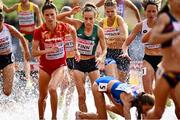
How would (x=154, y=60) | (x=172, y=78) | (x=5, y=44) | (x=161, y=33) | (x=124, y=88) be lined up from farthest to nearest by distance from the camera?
1. (x=5, y=44)
2. (x=154, y=60)
3. (x=124, y=88)
4. (x=172, y=78)
5. (x=161, y=33)

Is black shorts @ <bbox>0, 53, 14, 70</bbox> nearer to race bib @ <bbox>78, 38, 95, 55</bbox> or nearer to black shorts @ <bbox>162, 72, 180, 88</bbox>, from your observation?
race bib @ <bbox>78, 38, 95, 55</bbox>

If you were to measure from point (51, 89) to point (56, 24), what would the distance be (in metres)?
1.02

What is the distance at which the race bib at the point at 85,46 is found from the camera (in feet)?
30.8

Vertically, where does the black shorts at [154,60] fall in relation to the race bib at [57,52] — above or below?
below

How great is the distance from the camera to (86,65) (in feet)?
30.8

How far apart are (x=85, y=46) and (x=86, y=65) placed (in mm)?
297

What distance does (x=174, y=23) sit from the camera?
642 cm

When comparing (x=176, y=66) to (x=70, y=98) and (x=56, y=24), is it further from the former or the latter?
(x=70, y=98)

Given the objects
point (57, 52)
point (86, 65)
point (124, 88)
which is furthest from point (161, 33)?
point (86, 65)

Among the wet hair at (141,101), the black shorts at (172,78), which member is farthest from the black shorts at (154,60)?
the black shorts at (172,78)

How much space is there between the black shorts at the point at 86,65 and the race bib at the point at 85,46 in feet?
0.47

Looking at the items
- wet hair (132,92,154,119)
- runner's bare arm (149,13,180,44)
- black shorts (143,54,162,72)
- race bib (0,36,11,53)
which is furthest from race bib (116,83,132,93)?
race bib (0,36,11,53)

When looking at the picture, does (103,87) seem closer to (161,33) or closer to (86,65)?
(86,65)

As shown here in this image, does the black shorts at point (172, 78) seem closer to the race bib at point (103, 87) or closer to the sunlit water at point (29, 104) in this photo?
the race bib at point (103, 87)
